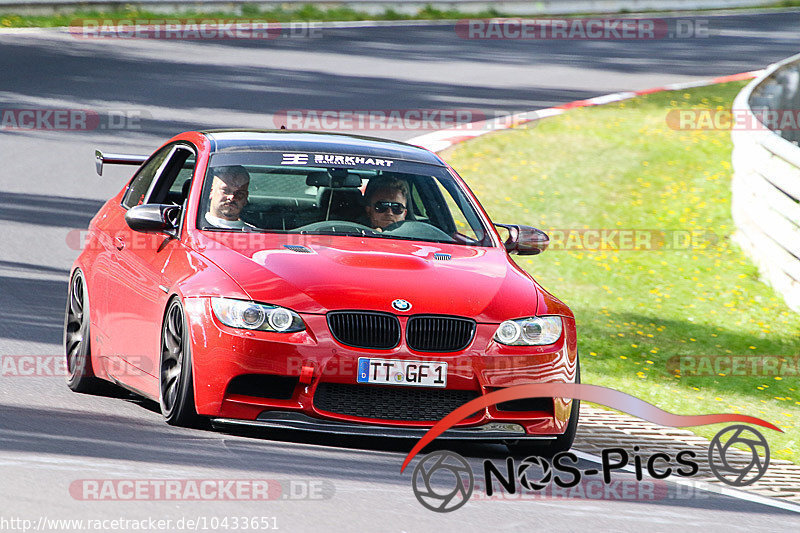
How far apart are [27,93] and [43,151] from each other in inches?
123

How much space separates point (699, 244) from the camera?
51.3ft

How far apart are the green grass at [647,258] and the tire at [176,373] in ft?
11.8

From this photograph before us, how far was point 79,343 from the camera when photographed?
27.9 feet

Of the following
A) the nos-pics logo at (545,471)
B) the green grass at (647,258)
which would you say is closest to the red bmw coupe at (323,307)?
the nos-pics logo at (545,471)

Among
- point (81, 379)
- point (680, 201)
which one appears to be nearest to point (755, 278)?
point (680, 201)

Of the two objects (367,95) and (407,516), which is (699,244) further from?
(407,516)

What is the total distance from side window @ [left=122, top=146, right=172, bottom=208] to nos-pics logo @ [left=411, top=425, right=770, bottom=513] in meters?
2.92

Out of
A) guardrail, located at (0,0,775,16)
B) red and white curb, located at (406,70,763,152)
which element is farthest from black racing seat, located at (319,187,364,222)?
guardrail, located at (0,0,775,16)

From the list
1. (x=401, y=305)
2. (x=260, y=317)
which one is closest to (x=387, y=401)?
(x=401, y=305)

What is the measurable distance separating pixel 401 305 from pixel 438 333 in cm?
23

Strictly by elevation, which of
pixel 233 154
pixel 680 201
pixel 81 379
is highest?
pixel 233 154

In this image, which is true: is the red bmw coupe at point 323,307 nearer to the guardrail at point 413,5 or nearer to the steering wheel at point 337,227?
the steering wheel at point 337,227

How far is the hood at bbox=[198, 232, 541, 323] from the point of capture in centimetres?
689

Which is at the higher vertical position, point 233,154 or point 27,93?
point 233,154
